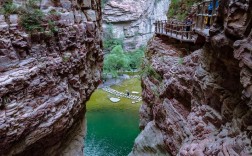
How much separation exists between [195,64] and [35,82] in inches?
242

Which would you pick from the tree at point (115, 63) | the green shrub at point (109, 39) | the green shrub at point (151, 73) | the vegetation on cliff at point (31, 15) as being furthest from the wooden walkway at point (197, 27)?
the green shrub at point (109, 39)

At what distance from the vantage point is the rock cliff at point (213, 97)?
5276mm

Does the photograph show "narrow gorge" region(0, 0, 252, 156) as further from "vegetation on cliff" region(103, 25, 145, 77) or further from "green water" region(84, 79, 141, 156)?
"vegetation on cliff" region(103, 25, 145, 77)

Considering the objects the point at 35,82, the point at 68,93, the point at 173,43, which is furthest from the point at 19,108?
the point at 173,43

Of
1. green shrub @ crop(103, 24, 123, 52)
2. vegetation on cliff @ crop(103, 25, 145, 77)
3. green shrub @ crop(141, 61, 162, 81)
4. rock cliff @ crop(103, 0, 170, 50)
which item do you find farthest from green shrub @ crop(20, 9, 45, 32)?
rock cliff @ crop(103, 0, 170, 50)

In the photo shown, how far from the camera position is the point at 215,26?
22.0ft

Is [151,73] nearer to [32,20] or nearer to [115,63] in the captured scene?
[32,20]

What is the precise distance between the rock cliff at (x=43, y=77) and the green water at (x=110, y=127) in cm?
777

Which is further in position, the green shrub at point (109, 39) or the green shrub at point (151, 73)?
the green shrub at point (109, 39)

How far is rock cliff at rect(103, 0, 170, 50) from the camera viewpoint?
138 feet

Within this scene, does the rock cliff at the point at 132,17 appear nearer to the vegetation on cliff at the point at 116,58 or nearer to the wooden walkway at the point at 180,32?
the vegetation on cliff at the point at 116,58

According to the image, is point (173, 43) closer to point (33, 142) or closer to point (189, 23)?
point (189, 23)

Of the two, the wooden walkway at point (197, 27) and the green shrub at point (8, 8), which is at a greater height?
the green shrub at point (8, 8)

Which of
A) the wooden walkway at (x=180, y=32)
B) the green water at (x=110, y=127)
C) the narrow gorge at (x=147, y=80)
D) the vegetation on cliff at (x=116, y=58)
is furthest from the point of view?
the vegetation on cliff at (x=116, y=58)
